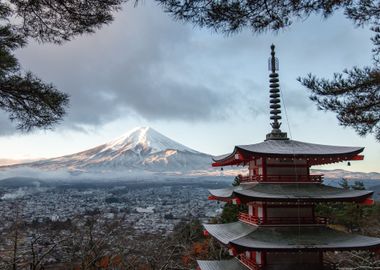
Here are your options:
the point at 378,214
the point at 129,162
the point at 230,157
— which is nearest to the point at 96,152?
the point at 129,162

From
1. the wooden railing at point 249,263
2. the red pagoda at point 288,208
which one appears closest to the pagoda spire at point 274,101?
the red pagoda at point 288,208

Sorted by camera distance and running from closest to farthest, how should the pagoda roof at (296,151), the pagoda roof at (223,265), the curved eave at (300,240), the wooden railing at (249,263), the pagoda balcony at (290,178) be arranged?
the curved eave at (300,240) < the wooden railing at (249,263) < the pagoda roof at (296,151) < the pagoda balcony at (290,178) < the pagoda roof at (223,265)

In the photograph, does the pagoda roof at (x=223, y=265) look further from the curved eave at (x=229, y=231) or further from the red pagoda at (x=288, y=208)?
the curved eave at (x=229, y=231)

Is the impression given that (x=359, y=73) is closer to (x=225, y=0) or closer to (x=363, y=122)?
(x=363, y=122)

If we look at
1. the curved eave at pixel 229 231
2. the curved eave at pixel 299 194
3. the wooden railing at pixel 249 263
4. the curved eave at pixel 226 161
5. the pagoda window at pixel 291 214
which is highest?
the curved eave at pixel 226 161

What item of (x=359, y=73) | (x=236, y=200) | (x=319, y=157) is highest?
(x=359, y=73)

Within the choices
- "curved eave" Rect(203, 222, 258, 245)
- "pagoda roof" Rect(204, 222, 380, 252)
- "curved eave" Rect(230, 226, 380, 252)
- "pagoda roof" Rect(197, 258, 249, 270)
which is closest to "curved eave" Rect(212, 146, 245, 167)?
"curved eave" Rect(203, 222, 258, 245)

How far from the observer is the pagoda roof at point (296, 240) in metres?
9.63

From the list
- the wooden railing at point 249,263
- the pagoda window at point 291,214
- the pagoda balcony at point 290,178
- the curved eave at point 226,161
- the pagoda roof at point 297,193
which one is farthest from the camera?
the curved eave at point 226,161

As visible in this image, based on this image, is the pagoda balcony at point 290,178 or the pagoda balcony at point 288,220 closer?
the pagoda balcony at point 288,220

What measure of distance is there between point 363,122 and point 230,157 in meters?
5.36

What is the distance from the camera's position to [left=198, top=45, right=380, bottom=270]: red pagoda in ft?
32.6

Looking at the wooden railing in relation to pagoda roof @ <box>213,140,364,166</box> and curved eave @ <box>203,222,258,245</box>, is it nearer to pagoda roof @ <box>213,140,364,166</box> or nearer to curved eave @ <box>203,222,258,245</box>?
curved eave @ <box>203,222,258,245</box>

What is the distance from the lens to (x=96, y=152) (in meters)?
116
